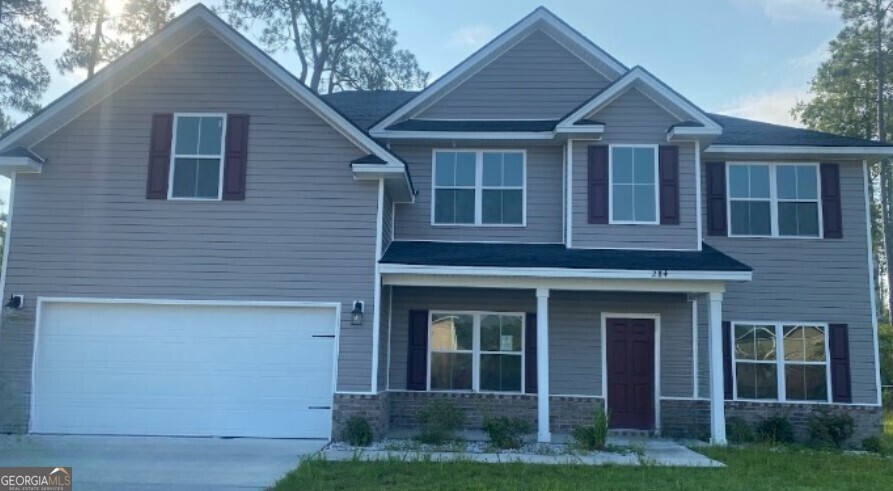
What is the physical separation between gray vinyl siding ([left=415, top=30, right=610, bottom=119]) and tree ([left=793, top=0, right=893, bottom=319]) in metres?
15.9

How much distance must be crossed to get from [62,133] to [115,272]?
254cm

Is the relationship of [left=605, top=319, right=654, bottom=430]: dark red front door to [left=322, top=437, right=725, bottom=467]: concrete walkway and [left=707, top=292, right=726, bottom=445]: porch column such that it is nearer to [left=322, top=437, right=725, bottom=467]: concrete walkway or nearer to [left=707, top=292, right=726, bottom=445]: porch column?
[left=707, top=292, right=726, bottom=445]: porch column

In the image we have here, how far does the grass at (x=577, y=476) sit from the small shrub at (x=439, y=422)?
6.23 feet

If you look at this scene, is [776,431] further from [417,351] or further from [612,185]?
→ [417,351]

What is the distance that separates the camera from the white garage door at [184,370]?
11.2m

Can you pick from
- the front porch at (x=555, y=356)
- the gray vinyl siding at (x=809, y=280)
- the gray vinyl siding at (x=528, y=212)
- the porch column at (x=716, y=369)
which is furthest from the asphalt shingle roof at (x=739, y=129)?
the porch column at (x=716, y=369)

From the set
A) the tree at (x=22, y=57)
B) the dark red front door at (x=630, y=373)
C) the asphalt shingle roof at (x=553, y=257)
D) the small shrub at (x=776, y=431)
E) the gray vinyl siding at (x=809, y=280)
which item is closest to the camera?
the asphalt shingle roof at (x=553, y=257)

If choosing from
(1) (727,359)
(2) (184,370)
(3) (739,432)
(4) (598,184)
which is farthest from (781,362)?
(2) (184,370)

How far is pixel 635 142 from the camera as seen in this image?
1254cm

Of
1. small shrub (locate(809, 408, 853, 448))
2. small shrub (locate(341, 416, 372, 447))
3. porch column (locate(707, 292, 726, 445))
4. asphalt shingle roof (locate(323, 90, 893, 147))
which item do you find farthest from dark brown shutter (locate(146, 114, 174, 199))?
small shrub (locate(809, 408, 853, 448))

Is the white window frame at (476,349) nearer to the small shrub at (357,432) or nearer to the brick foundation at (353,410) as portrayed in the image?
the brick foundation at (353,410)

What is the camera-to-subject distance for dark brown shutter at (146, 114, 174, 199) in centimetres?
1158

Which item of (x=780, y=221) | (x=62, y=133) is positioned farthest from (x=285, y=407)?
(x=780, y=221)

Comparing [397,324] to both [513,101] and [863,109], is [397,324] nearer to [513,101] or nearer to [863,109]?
[513,101]
